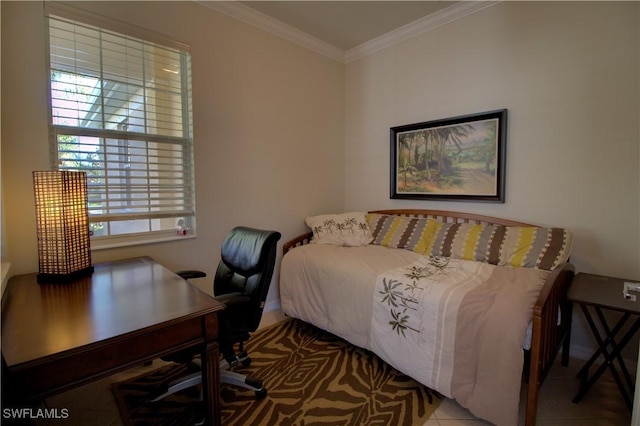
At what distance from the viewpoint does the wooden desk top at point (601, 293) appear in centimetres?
149

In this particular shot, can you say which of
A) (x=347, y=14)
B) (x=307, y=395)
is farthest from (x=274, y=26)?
(x=307, y=395)

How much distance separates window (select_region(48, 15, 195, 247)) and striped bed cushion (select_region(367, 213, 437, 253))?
5.36 feet

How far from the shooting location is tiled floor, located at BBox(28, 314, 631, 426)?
1.59 meters

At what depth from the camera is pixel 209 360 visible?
1265 mm

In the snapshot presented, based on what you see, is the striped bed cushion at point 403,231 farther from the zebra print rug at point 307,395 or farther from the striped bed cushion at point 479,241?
the zebra print rug at point 307,395

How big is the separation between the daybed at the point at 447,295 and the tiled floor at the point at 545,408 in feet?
0.49

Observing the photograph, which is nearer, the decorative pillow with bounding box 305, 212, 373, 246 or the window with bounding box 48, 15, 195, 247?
the window with bounding box 48, 15, 195, 247

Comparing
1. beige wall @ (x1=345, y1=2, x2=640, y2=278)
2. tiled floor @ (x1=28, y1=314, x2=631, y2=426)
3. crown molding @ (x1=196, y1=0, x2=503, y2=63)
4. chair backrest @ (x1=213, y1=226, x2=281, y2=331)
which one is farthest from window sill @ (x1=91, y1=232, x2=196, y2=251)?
beige wall @ (x1=345, y1=2, x2=640, y2=278)

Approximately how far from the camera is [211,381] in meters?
1.28

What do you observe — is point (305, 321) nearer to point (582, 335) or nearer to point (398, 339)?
point (398, 339)

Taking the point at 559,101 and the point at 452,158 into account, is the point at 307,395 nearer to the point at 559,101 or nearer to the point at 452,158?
the point at 452,158

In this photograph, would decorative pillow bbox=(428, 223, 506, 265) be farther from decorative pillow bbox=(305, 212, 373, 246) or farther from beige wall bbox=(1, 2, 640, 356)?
decorative pillow bbox=(305, 212, 373, 246)

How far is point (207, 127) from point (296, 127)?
2.99 feet

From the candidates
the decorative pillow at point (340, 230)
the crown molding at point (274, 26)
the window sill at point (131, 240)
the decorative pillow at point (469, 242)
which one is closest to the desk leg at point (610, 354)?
the decorative pillow at point (469, 242)
